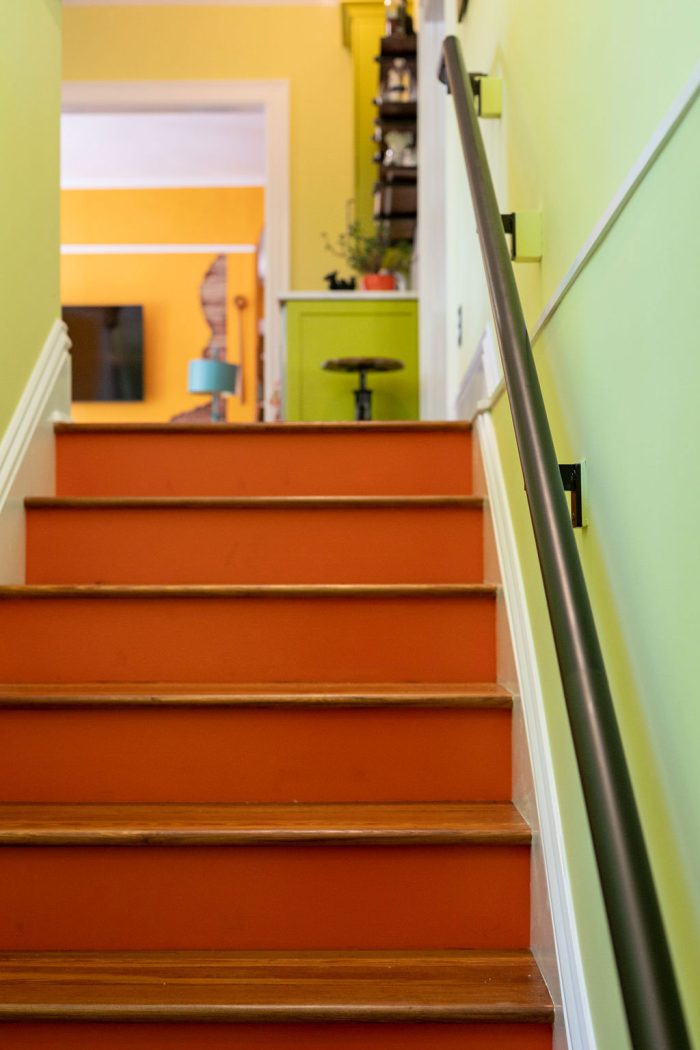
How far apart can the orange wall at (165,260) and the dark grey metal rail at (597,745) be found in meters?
7.41

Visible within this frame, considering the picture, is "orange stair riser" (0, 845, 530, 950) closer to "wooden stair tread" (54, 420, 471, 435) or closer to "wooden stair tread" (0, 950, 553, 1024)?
"wooden stair tread" (0, 950, 553, 1024)

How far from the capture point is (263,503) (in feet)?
7.58

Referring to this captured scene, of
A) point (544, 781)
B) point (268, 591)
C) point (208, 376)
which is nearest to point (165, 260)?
point (208, 376)

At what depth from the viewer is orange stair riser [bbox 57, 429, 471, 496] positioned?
259 centimetres

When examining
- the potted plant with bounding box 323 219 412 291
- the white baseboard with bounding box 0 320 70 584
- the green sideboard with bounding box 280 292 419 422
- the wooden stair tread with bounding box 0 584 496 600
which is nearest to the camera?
the wooden stair tread with bounding box 0 584 496 600

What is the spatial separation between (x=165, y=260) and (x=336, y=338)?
4.20m

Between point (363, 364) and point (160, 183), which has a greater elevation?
point (160, 183)

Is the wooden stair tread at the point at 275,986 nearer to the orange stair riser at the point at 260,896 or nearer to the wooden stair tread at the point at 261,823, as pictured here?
the orange stair riser at the point at 260,896

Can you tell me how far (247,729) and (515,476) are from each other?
703mm

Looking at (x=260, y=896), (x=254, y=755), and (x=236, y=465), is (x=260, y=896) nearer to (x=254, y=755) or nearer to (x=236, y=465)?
(x=254, y=755)

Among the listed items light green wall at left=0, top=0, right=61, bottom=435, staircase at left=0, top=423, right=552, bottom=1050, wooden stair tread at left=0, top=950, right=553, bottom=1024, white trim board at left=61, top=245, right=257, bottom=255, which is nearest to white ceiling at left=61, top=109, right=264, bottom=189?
white trim board at left=61, top=245, right=257, bottom=255

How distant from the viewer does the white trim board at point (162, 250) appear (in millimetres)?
8664

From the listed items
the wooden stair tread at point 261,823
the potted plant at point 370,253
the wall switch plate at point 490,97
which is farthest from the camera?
the potted plant at point 370,253

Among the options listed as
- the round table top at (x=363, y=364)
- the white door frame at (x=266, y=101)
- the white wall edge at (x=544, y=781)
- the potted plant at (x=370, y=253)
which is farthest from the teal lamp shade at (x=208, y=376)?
the white wall edge at (x=544, y=781)
